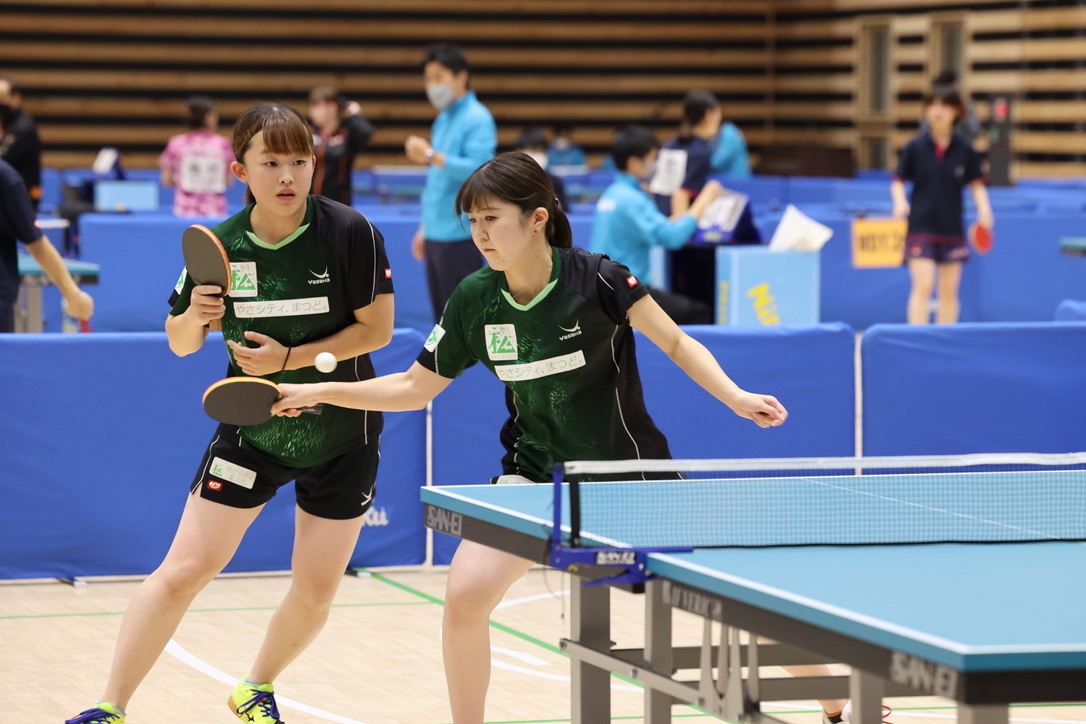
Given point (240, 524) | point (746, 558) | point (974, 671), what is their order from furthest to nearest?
point (240, 524), point (746, 558), point (974, 671)

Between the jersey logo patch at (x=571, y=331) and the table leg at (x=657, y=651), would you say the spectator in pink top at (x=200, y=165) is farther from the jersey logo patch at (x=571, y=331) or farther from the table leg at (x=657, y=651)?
the table leg at (x=657, y=651)

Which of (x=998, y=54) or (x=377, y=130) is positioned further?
(x=377, y=130)

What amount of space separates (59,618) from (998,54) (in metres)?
16.0

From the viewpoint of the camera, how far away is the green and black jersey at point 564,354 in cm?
343

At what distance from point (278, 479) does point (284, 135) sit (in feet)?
2.45

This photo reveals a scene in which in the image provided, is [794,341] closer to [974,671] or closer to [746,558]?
[746,558]

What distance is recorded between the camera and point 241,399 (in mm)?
3275

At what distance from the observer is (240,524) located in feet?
12.0

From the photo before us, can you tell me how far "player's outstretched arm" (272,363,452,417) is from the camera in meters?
3.37

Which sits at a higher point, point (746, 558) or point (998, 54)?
point (998, 54)

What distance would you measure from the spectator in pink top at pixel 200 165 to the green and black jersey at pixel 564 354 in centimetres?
852

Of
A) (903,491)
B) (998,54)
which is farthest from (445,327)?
(998,54)

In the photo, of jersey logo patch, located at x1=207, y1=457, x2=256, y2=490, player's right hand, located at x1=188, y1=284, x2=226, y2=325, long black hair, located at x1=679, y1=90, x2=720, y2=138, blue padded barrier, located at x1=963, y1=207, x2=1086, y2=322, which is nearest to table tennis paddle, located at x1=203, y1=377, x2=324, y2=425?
player's right hand, located at x1=188, y1=284, x2=226, y2=325

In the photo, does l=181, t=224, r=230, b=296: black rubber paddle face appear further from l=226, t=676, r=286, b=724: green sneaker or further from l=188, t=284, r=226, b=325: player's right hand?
l=226, t=676, r=286, b=724: green sneaker
